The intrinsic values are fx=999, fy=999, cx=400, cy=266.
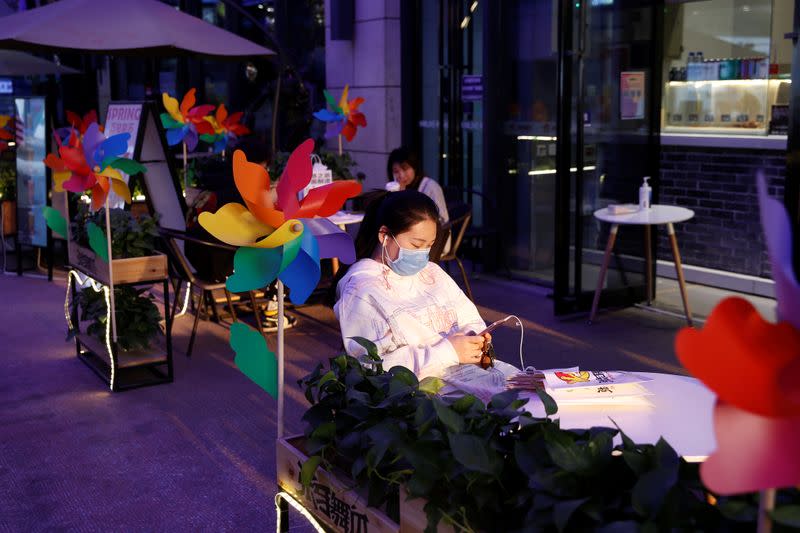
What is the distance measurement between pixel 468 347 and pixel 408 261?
40 centimetres

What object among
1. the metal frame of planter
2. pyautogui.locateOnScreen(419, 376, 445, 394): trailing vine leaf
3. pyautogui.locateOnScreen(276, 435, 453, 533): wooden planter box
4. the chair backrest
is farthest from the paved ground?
pyautogui.locateOnScreen(419, 376, 445, 394): trailing vine leaf

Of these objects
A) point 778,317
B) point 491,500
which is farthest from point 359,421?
point 778,317

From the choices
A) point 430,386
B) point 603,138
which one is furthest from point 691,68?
point 430,386

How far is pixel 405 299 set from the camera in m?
3.62

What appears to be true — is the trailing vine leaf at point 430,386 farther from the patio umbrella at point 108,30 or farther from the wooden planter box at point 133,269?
the patio umbrella at point 108,30

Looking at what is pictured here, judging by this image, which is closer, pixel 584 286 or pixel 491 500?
pixel 491 500

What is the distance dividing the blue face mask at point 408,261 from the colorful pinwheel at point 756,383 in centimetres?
221

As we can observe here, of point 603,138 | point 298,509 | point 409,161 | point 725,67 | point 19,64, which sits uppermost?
point 19,64

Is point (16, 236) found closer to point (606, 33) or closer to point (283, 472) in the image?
point (606, 33)

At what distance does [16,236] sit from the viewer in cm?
983

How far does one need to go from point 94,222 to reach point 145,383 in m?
1.01

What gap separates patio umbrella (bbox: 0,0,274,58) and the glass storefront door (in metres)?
2.81

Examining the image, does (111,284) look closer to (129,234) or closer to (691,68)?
(129,234)

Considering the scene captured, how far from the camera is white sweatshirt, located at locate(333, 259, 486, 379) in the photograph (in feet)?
11.1
